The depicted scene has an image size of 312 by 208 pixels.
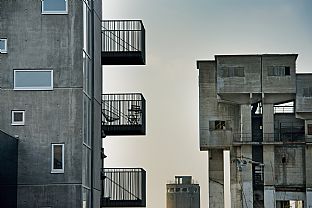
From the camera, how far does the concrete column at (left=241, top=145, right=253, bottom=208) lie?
96.9 m

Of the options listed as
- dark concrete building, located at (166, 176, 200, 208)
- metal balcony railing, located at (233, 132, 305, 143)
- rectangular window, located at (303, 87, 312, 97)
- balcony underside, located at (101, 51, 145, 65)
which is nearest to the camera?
balcony underside, located at (101, 51, 145, 65)

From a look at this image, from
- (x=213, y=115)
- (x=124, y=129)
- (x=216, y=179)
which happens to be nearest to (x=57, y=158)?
(x=124, y=129)

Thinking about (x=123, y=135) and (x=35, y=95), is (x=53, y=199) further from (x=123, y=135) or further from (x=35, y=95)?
A: (x=123, y=135)

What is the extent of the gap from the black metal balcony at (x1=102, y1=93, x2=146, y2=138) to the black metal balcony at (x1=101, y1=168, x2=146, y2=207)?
1962 millimetres

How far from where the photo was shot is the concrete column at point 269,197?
97.1 m

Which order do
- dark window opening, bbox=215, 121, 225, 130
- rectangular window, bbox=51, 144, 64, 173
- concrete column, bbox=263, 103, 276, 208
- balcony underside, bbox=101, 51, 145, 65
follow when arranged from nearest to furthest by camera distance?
rectangular window, bbox=51, 144, 64, 173 → balcony underside, bbox=101, 51, 145, 65 → concrete column, bbox=263, 103, 276, 208 → dark window opening, bbox=215, 121, 225, 130

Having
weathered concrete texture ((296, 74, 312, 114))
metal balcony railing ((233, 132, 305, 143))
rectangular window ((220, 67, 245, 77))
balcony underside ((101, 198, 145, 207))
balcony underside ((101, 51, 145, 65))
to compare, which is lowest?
balcony underside ((101, 198, 145, 207))

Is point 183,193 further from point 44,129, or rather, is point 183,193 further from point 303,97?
point 44,129

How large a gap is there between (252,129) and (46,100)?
221 ft

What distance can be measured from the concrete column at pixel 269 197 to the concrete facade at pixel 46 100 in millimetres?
62746

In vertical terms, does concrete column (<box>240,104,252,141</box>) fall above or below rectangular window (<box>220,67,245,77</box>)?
below

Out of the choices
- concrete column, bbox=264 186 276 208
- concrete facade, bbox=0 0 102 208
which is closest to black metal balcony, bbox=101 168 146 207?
concrete facade, bbox=0 0 102 208

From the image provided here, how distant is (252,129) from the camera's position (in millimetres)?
101188

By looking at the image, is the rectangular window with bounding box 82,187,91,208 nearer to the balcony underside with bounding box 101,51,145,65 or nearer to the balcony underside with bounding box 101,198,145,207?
the balcony underside with bounding box 101,198,145,207
